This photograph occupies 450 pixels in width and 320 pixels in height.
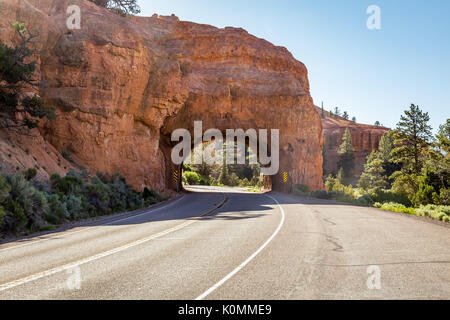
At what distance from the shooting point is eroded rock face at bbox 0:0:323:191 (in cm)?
2405

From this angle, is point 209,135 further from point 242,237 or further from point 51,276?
point 51,276

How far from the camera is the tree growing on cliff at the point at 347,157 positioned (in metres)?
85.9

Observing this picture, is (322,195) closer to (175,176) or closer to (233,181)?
(175,176)

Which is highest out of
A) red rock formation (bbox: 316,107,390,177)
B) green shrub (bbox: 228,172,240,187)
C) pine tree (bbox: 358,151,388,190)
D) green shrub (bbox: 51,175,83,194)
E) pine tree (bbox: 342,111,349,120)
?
pine tree (bbox: 342,111,349,120)

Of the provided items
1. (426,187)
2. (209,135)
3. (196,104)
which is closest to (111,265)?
(426,187)

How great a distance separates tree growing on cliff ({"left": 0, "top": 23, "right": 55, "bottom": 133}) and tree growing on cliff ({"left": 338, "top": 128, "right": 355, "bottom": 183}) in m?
77.3

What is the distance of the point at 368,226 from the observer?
40.6 ft

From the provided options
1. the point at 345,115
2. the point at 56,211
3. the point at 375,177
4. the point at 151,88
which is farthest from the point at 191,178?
the point at 345,115

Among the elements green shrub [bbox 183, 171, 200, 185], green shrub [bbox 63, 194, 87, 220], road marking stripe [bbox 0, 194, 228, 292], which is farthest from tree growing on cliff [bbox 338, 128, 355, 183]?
road marking stripe [bbox 0, 194, 228, 292]

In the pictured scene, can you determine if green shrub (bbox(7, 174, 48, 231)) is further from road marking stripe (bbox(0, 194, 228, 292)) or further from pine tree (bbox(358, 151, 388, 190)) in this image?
pine tree (bbox(358, 151, 388, 190))

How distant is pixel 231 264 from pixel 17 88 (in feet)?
51.3

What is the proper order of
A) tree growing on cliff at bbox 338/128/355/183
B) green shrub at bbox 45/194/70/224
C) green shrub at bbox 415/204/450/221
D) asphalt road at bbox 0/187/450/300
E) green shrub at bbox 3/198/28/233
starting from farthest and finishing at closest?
tree growing on cliff at bbox 338/128/355/183 → green shrub at bbox 415/204/450/221 → green shrub at bbox 45/194/70/224 → green shrub at bbox 3/198/28/233 → asphalt road at bbox 0/187/450/300

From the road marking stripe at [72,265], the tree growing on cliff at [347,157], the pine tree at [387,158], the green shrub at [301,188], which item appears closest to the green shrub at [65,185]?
the road marking stripe at [72,265]

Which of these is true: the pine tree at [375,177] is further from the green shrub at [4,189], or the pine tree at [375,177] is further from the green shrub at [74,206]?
the green shrub at [4,189]
